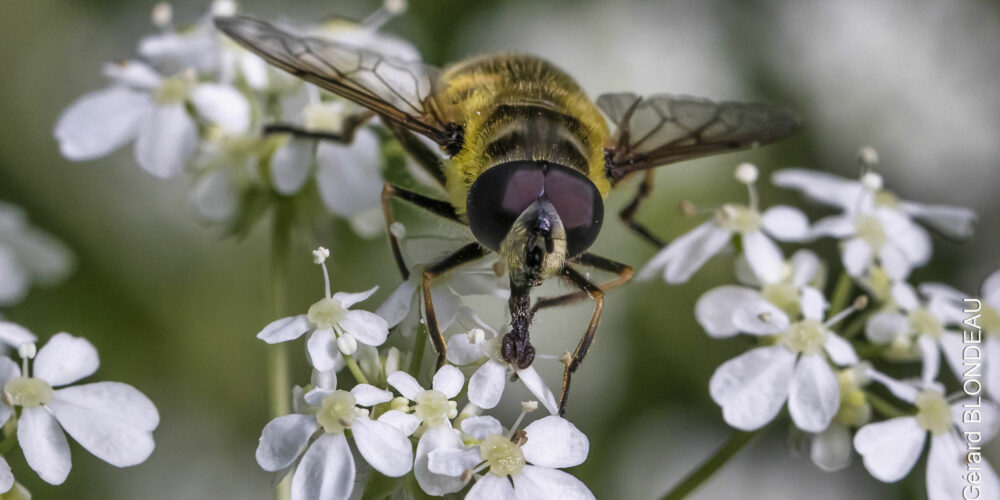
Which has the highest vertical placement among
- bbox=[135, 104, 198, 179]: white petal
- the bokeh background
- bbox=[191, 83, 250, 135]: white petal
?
bbox=[191, 83, 250, 135]: white petal

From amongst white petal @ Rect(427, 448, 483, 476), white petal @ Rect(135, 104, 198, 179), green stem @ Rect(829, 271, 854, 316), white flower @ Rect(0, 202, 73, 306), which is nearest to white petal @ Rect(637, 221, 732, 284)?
green stem @ Rect(829, 271, 854, 316)

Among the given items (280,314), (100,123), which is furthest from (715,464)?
(100,123)

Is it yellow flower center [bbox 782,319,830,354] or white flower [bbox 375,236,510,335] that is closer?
white flower [bbox 375,236,510,335]

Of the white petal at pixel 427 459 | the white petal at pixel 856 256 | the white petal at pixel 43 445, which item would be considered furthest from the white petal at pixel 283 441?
the white petal at pixel 856 256

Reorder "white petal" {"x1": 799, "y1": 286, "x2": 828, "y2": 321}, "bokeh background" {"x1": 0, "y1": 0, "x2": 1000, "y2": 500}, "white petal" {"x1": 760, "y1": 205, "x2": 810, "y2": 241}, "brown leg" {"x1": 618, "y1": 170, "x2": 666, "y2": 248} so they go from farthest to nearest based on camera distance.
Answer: "bokeh background" {"x1": 0, "y1": 0, "x2": 1000, "y2": 500} → "brown leg" {"x1": 618, "y1": 170, "x2": 666, "y2": 248} → "white petal" {"x1": 760, "y1": 205, "x2": 810, "y2": 241} → "white petal" {"x1": 799, "y1": 286, "x2": 828, "y2": 321}

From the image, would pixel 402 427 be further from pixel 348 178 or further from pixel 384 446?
pixel 348 178

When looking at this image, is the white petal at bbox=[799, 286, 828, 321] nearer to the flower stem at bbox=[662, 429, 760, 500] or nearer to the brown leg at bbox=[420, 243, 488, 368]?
the flower stem at bbox=[662, 429, 760, 500]

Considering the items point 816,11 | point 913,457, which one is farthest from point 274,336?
point 816,11

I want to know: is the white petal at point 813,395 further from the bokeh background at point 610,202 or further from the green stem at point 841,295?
the bokeh background at point 610,202
